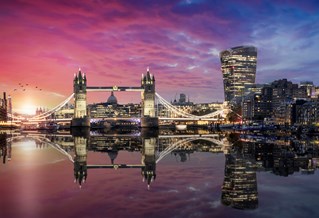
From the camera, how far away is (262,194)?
1698 cm

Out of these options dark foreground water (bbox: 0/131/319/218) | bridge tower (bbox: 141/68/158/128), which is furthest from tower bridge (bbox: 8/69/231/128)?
dark foreground water (bbox: 0/131/319/218)

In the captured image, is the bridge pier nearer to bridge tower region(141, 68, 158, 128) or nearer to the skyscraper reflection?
bridge tower region(141, 68, 158, 128)

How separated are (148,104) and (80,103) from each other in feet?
85.0

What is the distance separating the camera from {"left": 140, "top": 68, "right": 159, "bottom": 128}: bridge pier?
450 ft

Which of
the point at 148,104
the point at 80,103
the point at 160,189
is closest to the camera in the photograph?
the point at 160,189

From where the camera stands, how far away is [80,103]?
151000 mm

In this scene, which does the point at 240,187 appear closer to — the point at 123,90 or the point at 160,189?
the point at 160,189

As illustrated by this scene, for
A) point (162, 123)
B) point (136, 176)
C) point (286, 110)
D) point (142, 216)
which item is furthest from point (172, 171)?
point (162, 123)

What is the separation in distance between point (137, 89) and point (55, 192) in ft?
430

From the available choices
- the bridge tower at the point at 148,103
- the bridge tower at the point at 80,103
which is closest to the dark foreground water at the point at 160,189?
the bridge tower at the point at 148,103

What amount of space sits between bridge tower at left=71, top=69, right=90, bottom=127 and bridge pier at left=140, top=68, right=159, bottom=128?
20.8 m

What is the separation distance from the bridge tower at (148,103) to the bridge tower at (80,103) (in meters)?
20.8

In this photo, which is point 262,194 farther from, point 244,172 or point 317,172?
point 317,172

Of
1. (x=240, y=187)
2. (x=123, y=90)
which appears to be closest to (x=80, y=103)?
(x=123, y=90)
